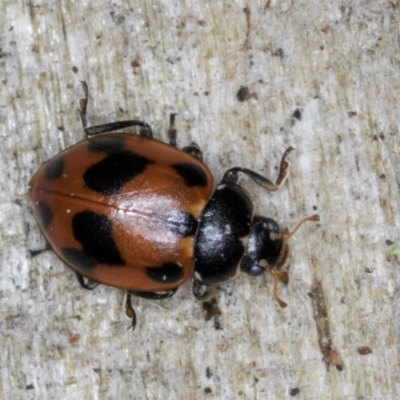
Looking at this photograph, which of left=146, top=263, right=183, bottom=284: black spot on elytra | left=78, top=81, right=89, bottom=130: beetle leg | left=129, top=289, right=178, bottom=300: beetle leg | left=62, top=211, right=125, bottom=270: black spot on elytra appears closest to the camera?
left=62, top=211, right=125, bottom=270: black spot on elytra

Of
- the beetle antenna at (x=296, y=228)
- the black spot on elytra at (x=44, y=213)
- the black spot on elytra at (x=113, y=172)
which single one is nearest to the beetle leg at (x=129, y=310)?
the black spot on elytra at (x=44, y=213)

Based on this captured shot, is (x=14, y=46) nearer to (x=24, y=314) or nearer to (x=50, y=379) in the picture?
(x=24, y=314)

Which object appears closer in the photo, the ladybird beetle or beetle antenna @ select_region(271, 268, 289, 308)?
the ladybird beetle

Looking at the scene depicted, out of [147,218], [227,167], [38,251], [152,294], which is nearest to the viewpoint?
[147,218]

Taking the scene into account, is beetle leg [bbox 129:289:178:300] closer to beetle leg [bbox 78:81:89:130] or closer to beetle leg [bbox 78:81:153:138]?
beetle leg [bbox 78:81:153:138]

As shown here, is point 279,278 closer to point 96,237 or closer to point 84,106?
point 96,237

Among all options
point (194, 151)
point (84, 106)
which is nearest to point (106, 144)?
point (84, 106)

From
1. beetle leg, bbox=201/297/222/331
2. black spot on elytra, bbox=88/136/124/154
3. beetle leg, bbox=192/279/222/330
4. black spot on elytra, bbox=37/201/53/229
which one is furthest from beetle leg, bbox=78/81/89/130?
beetle leg, bbox=201/297/222/331
